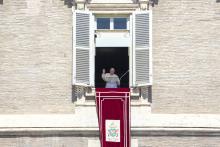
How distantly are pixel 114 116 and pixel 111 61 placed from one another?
6.61 ft

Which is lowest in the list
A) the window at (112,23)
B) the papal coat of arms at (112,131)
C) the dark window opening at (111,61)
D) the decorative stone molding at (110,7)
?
the papal coat of arms at (112,131)

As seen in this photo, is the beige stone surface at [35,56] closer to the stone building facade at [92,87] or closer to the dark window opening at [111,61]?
the stone building facade at [92,87]

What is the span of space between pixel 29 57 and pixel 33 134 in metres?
2.24

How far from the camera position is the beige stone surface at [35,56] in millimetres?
28875

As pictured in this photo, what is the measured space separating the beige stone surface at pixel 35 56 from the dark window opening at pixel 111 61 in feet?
3.88

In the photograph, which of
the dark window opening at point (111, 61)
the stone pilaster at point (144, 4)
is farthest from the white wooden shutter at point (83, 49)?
the stone pilaster at point (144, 4)

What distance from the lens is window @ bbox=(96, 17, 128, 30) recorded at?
96.5ft

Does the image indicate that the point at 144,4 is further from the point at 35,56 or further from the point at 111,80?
the point at 35,56

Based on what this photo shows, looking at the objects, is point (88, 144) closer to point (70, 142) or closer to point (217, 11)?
point (70, 142)

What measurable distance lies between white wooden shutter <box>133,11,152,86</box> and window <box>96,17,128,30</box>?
53 centimetres

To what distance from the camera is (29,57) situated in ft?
95.2

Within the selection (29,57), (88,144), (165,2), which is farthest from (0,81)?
(165,2)

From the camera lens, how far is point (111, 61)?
30.0m

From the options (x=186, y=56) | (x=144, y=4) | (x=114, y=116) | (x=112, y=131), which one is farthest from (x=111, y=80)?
(x=144, y=4)
